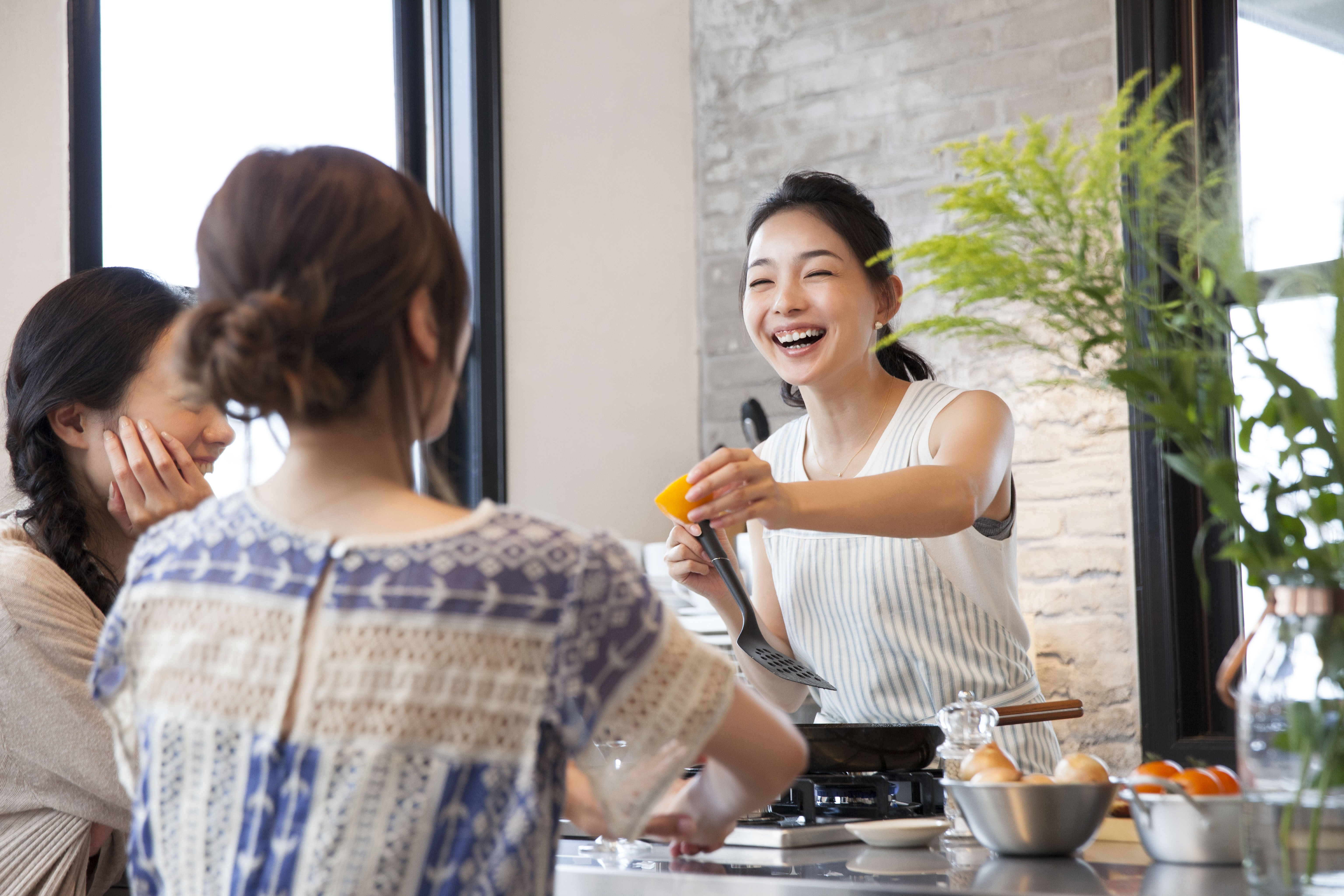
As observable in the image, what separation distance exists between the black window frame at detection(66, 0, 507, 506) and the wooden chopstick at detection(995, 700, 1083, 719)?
200 centimetres

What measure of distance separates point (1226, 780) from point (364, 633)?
832 millimetres

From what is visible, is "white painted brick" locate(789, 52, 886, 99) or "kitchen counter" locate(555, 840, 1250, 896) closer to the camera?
"kitchen counter" locate(555, 840, 1250, 896)

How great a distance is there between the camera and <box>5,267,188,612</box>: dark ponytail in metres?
1.57

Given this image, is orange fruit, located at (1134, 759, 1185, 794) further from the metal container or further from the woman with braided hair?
the woman with braided hair

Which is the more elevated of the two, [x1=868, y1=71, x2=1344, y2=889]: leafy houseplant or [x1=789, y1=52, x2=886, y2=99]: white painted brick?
[x1=789, y1=52, x2=886, y2=99]: white painted brick

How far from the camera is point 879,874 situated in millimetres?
1161

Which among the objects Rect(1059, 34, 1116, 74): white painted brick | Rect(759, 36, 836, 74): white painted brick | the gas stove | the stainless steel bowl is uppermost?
Rect(759, 36, 836, 74): white painted brick

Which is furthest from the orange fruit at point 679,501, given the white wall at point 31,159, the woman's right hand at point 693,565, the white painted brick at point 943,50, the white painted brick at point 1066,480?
the white painted brick at point 943,50

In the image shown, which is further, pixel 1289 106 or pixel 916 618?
pixel 1289 106

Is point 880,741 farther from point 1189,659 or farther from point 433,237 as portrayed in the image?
point 1189,659

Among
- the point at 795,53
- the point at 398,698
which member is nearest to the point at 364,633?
the point at 398,698

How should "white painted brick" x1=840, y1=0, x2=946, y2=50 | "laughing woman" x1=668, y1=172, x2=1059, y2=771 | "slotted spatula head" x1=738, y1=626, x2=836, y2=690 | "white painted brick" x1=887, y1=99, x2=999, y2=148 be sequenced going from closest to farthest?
"slotted spatula head" x1=738, y1=626, x2=836, y2=690 < "laughing woman" x1=668, y1=172, x2=1059, y2=771 < "white painted brick" x1=887, y1=99, x2=999, y2=148 < "white painted brick" x1=840, y1=0, x2=946, y2=50

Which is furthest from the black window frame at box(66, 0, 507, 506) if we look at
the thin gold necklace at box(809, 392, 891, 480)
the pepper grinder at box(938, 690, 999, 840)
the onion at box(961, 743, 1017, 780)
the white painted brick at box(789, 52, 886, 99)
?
the onion at box(961, 743, 1017, 780)

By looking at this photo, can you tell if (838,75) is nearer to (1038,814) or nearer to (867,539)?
(867,539)
